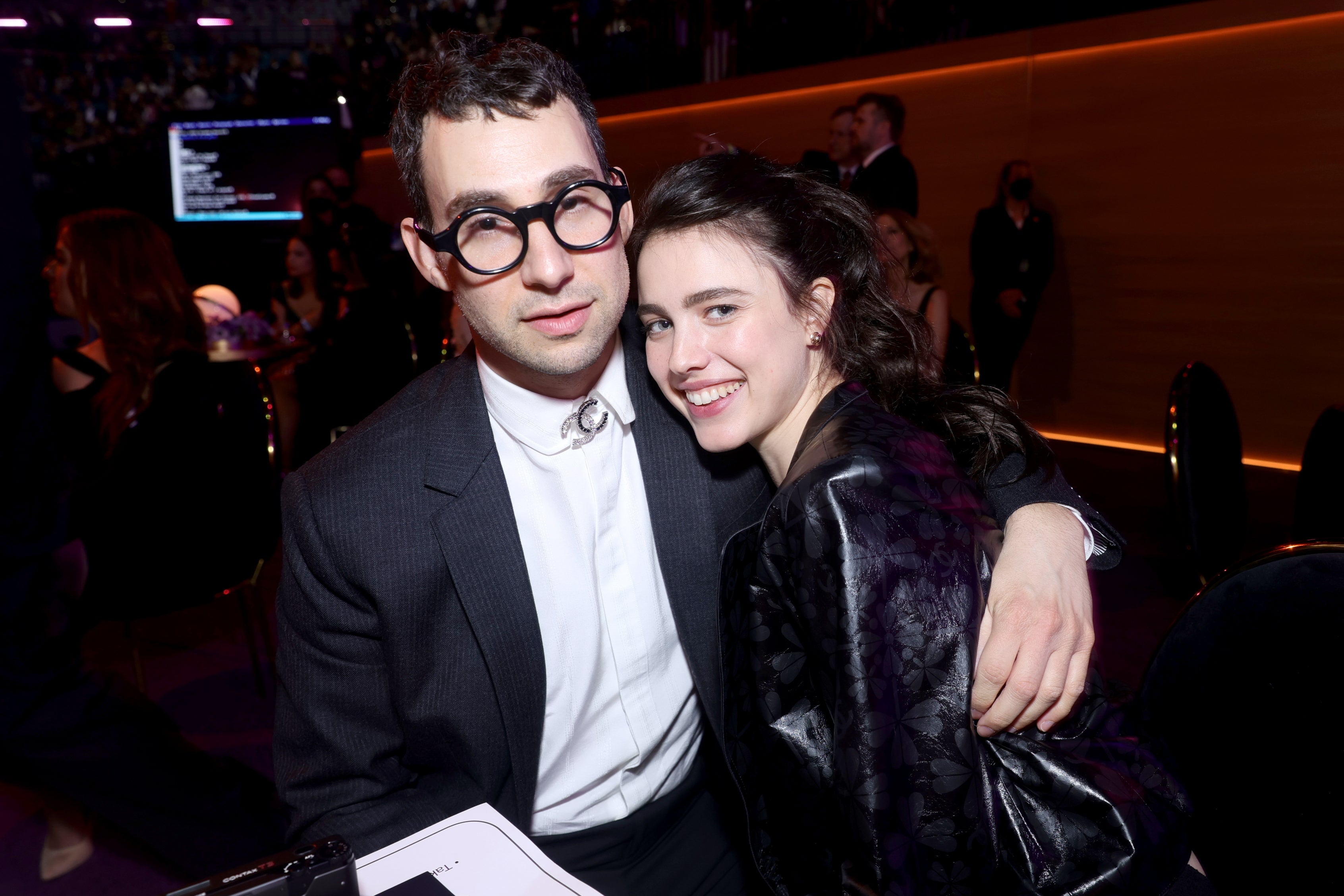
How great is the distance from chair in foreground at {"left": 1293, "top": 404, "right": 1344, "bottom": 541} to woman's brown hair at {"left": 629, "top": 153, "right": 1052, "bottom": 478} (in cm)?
123

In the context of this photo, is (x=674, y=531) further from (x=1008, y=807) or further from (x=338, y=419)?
(x=338, y=419)

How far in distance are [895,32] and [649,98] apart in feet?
8.90

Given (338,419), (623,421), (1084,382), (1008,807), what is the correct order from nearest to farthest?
(1008,807)
(623,421)
(338,419)
(1084,382)

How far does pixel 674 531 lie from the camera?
5.19 feet

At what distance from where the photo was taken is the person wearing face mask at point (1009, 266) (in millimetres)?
5973

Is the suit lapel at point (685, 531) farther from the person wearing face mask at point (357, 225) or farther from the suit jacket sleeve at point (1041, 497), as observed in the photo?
the person wearing face mask at point (357, 225)

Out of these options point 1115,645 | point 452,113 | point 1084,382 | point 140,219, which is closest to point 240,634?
point 140,219

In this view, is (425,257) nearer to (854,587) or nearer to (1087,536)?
(854,587)

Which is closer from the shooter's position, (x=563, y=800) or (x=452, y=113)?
(x=452, y=113)

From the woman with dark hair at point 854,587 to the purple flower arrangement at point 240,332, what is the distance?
4.24 meters

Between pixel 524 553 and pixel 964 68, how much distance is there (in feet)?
21.6

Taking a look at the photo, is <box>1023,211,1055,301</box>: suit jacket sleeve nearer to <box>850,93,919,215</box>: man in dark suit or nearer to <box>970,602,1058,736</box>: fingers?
<box>850,93,919,215</box>: man in dark suit

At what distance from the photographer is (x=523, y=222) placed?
1.39 meters

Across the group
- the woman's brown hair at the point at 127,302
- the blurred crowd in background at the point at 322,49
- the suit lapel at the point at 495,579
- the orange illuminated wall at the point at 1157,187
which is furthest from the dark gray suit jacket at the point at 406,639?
the blurred crowd in background at the point at 322,49
